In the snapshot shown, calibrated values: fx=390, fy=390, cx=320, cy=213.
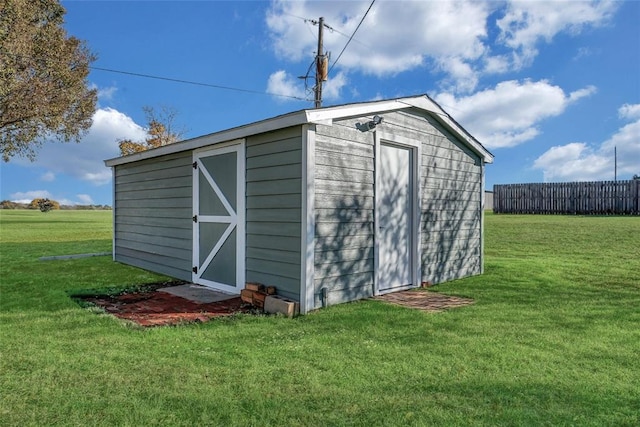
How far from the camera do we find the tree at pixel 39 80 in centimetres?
1380

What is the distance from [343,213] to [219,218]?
6.57 ft

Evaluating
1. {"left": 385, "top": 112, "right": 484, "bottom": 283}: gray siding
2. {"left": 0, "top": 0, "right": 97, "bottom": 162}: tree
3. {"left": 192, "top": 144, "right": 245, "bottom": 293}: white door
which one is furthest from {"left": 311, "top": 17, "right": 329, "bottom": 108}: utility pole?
{"left": 0, "top": 0, "right": 97, "bottom": 162}: tree

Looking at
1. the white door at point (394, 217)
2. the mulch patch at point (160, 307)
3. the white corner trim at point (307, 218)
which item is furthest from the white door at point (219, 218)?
the white door at point (394, 217)

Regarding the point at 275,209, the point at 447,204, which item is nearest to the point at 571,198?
the point at 447,204

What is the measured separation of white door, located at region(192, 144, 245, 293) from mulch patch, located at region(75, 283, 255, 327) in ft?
1.98

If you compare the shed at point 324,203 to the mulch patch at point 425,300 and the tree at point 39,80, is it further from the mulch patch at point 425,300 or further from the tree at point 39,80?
the tree at point 39,80

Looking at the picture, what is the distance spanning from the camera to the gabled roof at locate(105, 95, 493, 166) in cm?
Answer: 436

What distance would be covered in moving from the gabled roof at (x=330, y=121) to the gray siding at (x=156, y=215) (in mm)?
363

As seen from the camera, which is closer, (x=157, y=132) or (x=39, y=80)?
(x=39, y=80)

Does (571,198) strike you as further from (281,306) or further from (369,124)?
(281,306)

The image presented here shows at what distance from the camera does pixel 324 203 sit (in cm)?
459

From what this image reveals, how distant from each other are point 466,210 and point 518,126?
5.67 meters

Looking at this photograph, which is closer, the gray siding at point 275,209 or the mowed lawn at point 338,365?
the mowed lawn at point 338,365

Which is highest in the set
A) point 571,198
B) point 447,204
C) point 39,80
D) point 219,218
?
point 39,80
